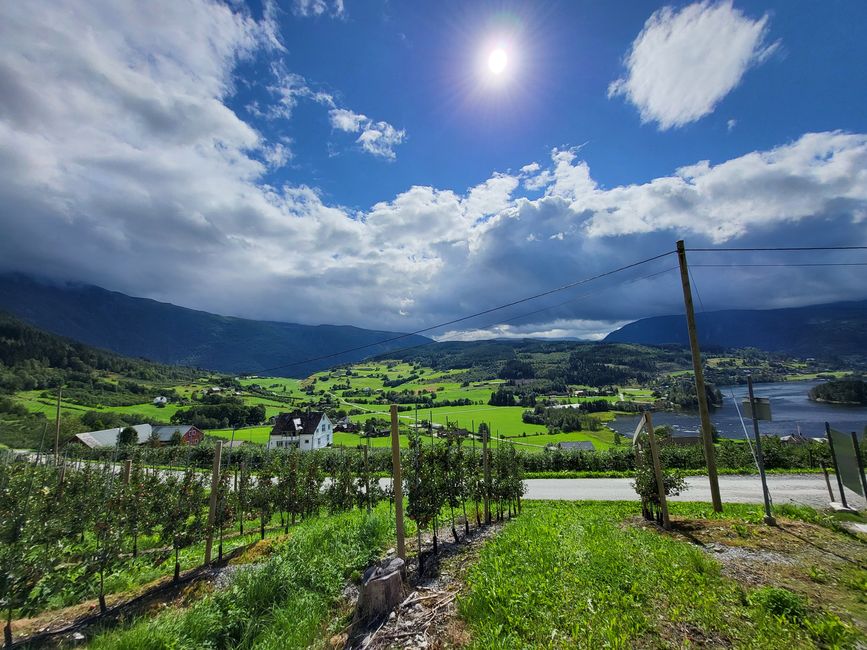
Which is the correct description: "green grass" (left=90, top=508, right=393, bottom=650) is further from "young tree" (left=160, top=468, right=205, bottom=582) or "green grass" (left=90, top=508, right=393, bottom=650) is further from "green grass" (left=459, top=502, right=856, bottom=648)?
"young tree" (left=160, top=468, right=205, bottom=582)

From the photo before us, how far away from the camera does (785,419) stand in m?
74.2

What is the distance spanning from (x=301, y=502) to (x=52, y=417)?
92.6 metres

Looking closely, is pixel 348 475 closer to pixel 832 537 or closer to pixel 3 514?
pixel 3 514

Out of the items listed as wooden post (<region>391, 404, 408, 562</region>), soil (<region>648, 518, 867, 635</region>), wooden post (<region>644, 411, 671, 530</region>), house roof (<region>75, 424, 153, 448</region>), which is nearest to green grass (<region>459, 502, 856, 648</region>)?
soil (<region>648, 518, 867, 635</region>)

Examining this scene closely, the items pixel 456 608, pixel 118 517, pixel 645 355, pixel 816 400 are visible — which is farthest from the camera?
pixel 645 355

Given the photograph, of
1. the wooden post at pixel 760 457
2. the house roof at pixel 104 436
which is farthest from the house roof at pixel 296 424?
the wooden post at pixel 760 457

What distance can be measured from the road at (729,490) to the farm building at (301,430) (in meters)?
53.1

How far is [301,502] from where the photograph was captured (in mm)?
17953

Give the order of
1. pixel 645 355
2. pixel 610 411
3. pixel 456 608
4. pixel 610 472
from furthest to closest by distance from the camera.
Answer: pixel 645 355 → pixel 610 411 → pixel 610 472 → pixel 456 608

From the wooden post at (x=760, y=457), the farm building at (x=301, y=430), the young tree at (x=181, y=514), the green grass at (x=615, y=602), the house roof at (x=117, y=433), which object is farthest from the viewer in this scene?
the farm building at (x=301, y=430)

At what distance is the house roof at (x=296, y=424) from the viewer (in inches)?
2709

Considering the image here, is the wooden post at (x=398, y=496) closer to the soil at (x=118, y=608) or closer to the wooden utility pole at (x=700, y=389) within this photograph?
the soil at (x=118, y=608)

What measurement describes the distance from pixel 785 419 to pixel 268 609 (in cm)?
10230

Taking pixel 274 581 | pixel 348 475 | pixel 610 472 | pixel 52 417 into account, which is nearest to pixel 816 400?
pixel 610 472
